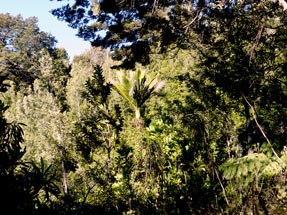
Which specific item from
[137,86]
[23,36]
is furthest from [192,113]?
[23,36]

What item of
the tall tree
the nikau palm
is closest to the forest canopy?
the nikau palm

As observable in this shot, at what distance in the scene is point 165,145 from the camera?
20.1ft

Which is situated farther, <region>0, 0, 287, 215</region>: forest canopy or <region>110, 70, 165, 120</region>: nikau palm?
<region>110, 70, 165, 120</region>: nikau palm

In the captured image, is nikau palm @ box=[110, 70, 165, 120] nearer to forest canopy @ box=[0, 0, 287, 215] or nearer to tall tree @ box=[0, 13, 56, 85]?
forest canopy @ box=[0, 0, 287, 215]

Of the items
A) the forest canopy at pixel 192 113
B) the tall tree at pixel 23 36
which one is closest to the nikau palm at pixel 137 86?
the forest canopy at pixel 192 113

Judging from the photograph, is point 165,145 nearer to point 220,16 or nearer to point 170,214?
point 170,214

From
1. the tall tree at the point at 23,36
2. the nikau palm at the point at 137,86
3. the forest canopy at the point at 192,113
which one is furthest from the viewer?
the tall tree at the point at 23,36

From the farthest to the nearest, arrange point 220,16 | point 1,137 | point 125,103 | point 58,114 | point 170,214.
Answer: point 125,103 → point 58,114 → point 220,16 → point 170,214 → point 1,137

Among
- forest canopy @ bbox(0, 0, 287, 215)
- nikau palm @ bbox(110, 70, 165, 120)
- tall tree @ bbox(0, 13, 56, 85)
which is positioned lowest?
forest canopy @ bbox(0, 0, 287, 215)

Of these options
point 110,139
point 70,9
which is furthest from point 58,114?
point 110,139

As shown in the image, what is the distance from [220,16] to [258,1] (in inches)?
45.1

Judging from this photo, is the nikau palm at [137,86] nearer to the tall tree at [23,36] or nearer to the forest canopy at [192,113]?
the forest canopy at [192,113]

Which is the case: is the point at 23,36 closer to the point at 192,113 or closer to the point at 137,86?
the point at 137,86

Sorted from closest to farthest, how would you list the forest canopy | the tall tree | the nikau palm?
the forest canopy → the nikau palm → the tall tree
